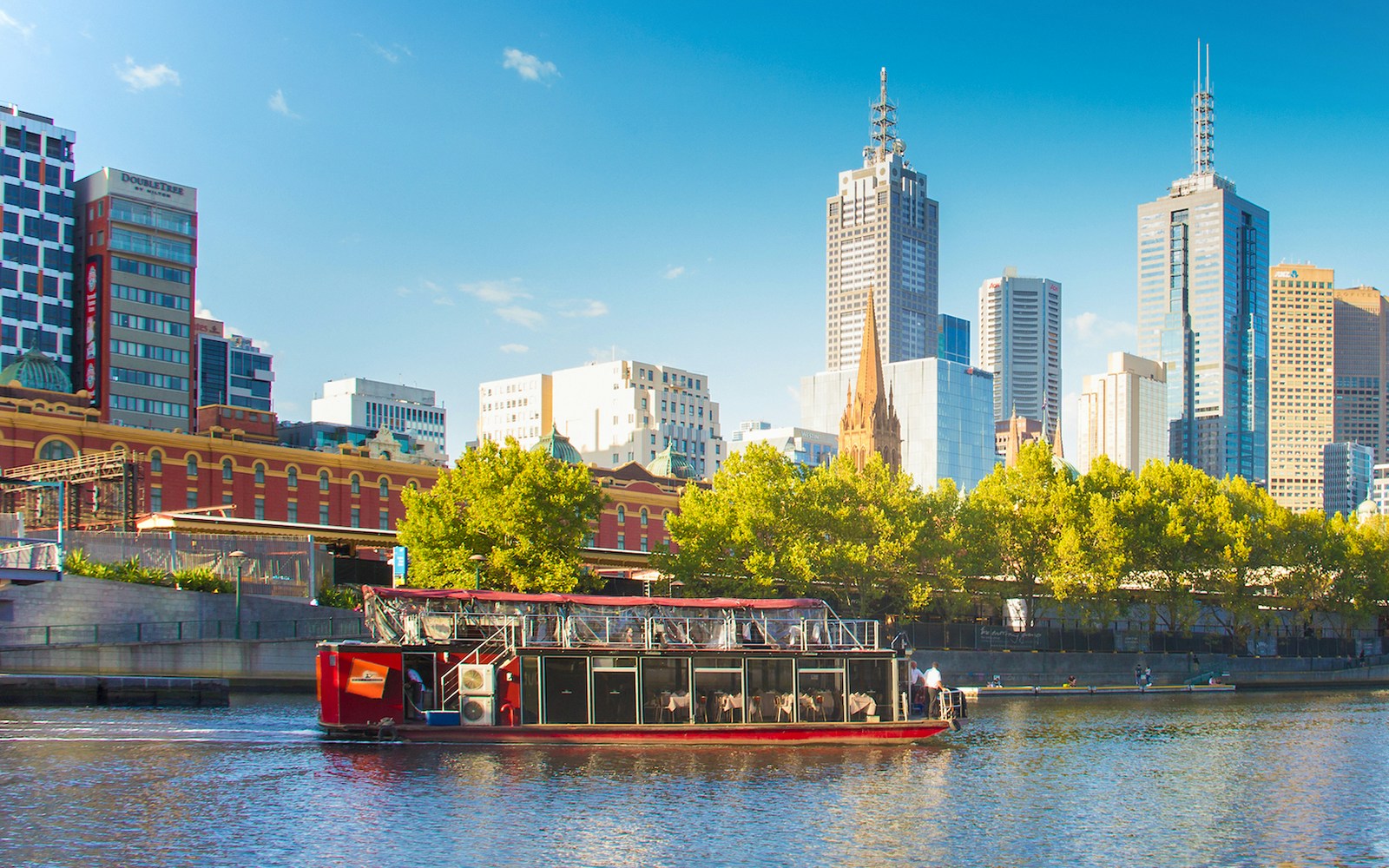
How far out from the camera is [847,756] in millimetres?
54344

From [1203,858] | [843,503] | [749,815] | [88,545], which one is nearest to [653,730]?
[749,815]

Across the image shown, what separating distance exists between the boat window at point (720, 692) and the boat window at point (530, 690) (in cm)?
604

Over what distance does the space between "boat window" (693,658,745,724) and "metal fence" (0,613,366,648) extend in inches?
968

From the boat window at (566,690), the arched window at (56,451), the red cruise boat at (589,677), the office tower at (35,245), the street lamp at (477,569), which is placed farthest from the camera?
the office tower at (35,245)

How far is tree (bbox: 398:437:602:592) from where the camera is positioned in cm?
8350

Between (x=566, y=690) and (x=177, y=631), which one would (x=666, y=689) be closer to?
(x=566, y=690)

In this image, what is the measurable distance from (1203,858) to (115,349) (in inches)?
5963

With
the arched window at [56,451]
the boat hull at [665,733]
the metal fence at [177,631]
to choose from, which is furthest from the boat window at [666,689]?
the arched window at [56,451]

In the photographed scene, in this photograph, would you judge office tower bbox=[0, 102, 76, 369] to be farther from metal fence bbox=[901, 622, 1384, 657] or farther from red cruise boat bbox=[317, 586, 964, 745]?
red cruise boat bbox=[317, 586, 964, 745]

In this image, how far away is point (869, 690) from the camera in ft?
192

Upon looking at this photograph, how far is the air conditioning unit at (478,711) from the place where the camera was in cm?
5372

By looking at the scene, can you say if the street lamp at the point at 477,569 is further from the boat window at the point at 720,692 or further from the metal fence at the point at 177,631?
the boat window at the point at 720,692

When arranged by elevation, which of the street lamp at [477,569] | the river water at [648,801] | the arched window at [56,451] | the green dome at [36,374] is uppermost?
the green dome at [36,374]

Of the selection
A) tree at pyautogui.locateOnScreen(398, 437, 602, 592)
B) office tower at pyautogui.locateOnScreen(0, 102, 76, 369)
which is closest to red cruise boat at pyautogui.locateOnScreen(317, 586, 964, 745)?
tree at pyautogui.locateOnScreen(398, 437, 602, 592)
